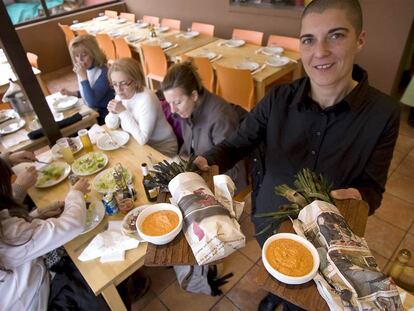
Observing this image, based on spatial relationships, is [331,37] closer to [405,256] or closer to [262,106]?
[262,106]

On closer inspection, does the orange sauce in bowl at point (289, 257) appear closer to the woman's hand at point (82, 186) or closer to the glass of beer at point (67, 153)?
the woman's hand at point (82, 186)

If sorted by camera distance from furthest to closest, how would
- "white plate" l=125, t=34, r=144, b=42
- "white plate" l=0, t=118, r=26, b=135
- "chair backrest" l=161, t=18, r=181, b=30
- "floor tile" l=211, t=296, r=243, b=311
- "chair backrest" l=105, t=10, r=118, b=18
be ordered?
1. "chair backrest" l=105, t=10, r=118, b=18
2. "chair backrest" l=161, t=18, r=181, b=30
3. "white plate" l=125, t=34, r=144, b=42
4. "white plate" l=0, t=118, r=26, b=135
5. "floor tile" l=211, t=296, r=243, b=311

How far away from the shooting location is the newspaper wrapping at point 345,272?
0.61 m

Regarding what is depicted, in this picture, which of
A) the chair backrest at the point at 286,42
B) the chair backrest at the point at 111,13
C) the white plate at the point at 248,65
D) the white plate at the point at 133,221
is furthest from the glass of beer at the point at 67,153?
the chair backrest at the point at 111,13

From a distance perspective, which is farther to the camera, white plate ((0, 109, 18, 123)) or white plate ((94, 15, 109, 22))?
white plate ((94, 15, 109, 22))

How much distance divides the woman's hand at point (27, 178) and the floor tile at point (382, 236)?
2.28 meters

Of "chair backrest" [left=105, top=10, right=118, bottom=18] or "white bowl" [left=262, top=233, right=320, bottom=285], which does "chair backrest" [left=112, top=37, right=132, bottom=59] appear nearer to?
"chair backrest" [left=105, top=10, right=118, bottom=18]

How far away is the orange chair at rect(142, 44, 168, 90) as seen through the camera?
3.46 meters

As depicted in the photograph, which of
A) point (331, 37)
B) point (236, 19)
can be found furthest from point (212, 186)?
point (236, 19)

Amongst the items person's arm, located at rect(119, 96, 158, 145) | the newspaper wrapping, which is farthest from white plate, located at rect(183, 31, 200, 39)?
the newspaper wrapping

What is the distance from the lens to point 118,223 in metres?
1.35

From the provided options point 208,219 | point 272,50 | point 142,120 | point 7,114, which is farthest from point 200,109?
point 272,50

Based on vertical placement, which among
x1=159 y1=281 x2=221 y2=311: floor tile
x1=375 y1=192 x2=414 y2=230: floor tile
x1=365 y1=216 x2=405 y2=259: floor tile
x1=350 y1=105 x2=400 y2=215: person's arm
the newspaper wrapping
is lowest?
x1=159 y1=281 x2=221 y2=311: floor tile

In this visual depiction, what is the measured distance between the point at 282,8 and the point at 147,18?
2571mm
